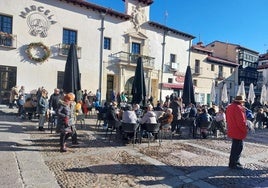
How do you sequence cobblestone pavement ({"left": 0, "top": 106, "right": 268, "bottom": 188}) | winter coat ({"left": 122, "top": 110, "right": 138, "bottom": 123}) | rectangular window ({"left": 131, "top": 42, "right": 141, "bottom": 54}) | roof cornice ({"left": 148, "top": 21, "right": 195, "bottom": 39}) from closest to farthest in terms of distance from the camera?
cobblestone pavement ({"left": 0, "top": 106, "right": 268, "bottom": 188}) < winter coat ({"left": 122, "top": 110, "right": 138, "bottom": 123}) < rectangular window ({"left": 131, "top": 42, "right": 141, "bottom": 54}) < roof cornice ({"left": 148, "top": 21, "right": 195, "bottom": 39})

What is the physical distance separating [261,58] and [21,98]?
48622 millimetres

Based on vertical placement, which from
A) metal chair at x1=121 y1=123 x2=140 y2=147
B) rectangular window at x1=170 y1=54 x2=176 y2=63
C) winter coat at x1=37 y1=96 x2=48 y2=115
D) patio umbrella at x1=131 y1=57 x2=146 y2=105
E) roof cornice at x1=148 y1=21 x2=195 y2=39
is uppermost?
roof cornice at x1=148 y1=21 x2=195 y2=39

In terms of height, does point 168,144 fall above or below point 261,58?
below

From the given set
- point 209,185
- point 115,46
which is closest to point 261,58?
point 115,46

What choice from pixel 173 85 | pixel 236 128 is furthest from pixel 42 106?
pixel 173 85

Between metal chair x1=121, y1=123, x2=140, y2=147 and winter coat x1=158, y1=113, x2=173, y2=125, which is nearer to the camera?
metal chair x1=121, y1=123, x2=140, y2=147

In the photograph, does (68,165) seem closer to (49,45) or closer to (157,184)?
(157,184)

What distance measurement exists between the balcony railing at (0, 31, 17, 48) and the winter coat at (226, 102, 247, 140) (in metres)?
15.7

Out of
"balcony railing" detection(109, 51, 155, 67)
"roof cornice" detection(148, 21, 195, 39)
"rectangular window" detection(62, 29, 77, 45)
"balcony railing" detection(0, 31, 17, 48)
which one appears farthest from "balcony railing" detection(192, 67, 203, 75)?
"balcony railing" detection(0, 31, 17, 48)

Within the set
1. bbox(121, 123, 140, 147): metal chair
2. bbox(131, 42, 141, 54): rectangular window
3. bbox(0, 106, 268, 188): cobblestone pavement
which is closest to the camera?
bbox(0, 106, 268, 188): cobblestone pavement

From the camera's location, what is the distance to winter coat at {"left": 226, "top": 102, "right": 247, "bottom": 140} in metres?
6.74

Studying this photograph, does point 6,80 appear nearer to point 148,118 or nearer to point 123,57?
point 123,57

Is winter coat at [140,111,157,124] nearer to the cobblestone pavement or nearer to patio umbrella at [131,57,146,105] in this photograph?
the cobblestone pavement

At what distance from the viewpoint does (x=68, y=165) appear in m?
6.23
